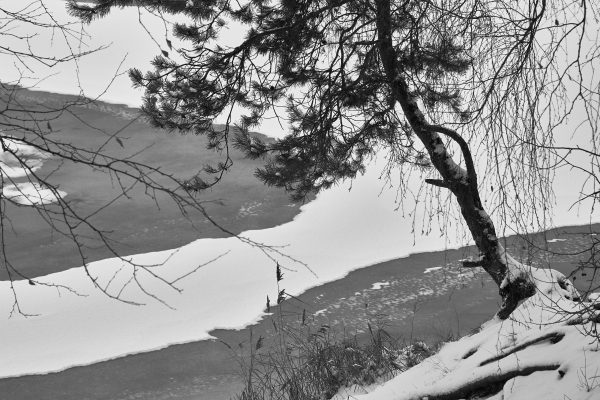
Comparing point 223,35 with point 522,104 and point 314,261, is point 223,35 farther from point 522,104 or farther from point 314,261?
point 522,104

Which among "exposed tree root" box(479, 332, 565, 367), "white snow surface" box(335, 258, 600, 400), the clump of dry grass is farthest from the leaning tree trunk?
"exposed tree root" box(479, 332, 565, 367)

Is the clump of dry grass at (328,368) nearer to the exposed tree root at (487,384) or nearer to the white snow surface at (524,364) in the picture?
the white snow surface at (524,364)

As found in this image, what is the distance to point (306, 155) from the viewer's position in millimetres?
5016

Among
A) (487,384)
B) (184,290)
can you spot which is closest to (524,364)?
(487,384)

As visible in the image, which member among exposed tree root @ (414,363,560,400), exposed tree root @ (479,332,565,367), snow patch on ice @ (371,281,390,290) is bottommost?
exposed tree root @ (414,363,560,400)

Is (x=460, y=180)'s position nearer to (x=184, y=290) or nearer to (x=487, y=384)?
(x=487, y=384)

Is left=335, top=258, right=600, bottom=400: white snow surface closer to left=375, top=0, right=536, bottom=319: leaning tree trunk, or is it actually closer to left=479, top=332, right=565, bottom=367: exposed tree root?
left=479, top=332, right=565, bottom=367: exposed tree root

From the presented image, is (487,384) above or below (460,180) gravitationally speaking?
below

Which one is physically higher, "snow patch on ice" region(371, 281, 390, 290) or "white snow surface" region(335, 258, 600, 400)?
"snow patch on ice" region(371, 281, 390, 290)

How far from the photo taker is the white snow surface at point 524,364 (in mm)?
2680

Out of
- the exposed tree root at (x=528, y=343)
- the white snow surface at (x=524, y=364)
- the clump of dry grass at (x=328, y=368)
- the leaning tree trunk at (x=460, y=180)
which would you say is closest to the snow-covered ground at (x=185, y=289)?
the clump of dry grass at (x=328, y=368)

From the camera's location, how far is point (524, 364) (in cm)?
299

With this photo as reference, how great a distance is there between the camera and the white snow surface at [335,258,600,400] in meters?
2.68

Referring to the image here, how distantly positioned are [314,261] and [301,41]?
A: 424 centimetres
